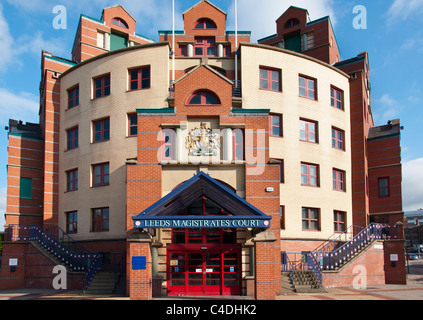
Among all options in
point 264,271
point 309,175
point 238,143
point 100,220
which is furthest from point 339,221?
point 100,220

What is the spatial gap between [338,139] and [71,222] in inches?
811

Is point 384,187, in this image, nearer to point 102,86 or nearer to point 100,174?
point 100,174

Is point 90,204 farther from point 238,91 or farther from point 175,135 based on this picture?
point 238,91

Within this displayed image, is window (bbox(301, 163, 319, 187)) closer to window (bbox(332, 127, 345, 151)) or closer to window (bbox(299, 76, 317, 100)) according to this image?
window (bbox(332, 127, 345, 151))

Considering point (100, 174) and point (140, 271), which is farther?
point (100, 174)

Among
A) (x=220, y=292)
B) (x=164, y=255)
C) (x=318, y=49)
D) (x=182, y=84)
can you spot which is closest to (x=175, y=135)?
(x=182, y=84)

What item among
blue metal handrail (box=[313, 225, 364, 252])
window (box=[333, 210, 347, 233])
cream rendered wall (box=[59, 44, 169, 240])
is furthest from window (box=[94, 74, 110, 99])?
window (box=[333, 210, 347, 233])

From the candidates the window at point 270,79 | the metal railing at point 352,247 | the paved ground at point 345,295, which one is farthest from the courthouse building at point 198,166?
the paved ground at point 345,295

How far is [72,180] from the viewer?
101ft

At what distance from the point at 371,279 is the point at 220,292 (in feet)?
36.6

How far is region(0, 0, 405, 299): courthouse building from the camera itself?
2073 centimetres

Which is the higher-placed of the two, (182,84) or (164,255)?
(182,84)

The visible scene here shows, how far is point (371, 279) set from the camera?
26.4 metres

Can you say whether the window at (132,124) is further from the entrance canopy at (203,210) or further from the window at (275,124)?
the entrance canopy at (203,210)
